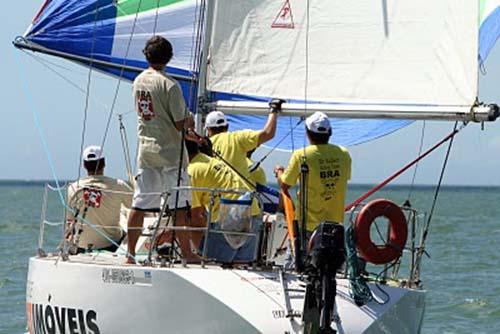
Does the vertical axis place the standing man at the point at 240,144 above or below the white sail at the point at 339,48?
below

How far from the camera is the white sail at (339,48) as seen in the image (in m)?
10.6

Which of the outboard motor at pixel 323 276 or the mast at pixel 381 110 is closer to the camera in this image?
the outboard motor at pixel 323 276

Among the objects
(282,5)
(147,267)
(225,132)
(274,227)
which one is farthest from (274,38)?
(147,267)

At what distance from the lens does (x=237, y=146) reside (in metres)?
9.85

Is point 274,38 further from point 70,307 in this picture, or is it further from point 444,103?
point 70,307

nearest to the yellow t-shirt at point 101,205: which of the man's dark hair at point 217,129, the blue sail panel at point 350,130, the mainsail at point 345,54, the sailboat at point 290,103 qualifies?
the sailboat at point 290,103

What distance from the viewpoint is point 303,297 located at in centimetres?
A: 859

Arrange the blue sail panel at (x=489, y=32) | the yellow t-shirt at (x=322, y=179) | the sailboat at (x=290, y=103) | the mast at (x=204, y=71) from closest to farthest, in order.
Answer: the sailboat at (x=290, y=103), the yellow t-shirt at (x=322, y=179), the mast at (x=204, y=71), the blue sail panel at (x=489, y=32)

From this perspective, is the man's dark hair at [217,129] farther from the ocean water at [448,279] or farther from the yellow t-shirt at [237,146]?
the ocean water at [448,279]

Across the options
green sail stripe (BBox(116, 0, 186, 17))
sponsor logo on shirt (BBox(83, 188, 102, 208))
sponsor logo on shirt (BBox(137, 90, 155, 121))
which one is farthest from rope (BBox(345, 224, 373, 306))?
green sail stripe (BBox(116, 0, 186, 17))

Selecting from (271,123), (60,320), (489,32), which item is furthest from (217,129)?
(489,32)

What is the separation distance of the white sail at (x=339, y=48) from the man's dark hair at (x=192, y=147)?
1122 mm

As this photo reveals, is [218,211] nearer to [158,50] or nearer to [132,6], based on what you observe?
[158,50]

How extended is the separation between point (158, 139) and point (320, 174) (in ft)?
3.84
